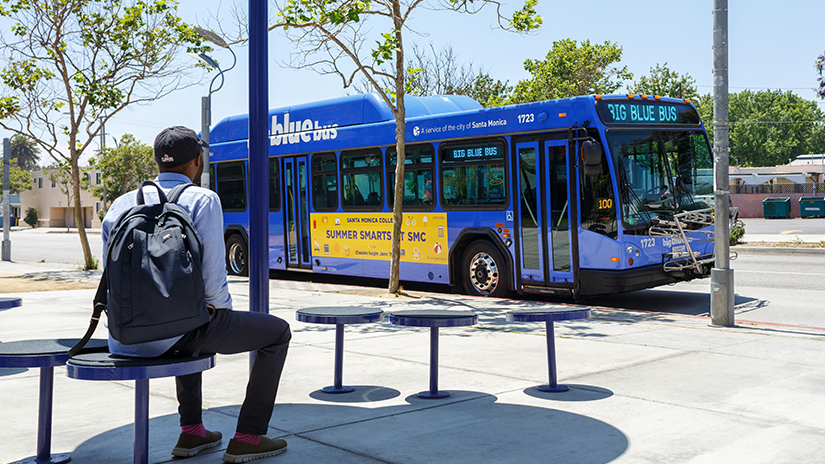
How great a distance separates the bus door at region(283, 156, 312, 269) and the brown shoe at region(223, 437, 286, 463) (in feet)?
39.6

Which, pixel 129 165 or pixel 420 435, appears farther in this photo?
pixel 129 165

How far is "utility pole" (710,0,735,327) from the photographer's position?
30.1 feet

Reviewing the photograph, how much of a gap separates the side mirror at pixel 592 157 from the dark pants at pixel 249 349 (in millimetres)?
7335

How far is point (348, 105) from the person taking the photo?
15.5 metres

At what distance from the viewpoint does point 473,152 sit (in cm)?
1298

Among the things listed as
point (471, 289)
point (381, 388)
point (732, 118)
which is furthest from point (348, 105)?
point (732, 118)

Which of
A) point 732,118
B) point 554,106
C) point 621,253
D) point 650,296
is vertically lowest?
point 650,296

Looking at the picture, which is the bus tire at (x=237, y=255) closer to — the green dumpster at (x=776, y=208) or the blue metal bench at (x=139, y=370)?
the blue metal bench at (x=139, y=370)

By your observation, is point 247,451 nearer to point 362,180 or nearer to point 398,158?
Answer: point 398,158

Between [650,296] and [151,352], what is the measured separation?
11.0 meters

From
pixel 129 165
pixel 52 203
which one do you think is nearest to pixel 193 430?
pixel 129 165

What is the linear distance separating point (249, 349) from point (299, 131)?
41.9ft

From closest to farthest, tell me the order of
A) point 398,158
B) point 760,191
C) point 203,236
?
point 203,236 → point 398,158 → point 760,191

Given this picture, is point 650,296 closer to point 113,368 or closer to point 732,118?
point 113,368
